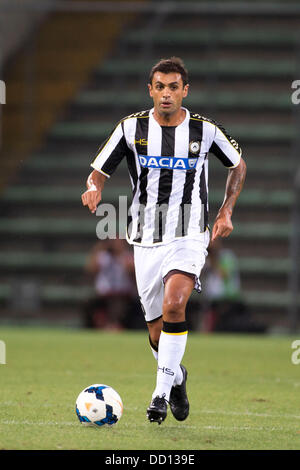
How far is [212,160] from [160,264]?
1006 cm

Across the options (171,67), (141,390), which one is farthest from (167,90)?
(141,390)

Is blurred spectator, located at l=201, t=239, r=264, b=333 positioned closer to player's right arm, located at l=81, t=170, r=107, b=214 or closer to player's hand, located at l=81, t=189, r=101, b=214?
player's right arm, located at l=81, t=170, r=107, b=214

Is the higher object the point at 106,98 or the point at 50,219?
the point at 106,98

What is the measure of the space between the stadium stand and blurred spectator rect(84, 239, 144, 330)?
121 cm

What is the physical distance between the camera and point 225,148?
6328 millimetres

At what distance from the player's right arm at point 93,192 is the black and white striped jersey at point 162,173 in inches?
2.3

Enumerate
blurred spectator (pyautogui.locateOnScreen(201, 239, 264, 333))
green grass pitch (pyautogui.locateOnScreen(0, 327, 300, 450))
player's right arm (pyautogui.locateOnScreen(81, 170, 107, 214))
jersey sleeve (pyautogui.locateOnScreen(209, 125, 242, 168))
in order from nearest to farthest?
green grass pitch (pyautogui.locateOnScreen(0, 327, 300, 450)) → player's right arm (pyautogui.locateOnScreen(81, 170, 107, 214)) → jersey sleeve (pyautogui.locateOnScreen(209, 125, 242, 168)) → blurred spectator (pyautogui.locateOnScreen(201, 239, 264, 333))

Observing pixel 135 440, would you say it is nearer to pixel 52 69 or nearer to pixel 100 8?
pixel 100 8

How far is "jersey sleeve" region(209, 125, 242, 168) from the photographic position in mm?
6312

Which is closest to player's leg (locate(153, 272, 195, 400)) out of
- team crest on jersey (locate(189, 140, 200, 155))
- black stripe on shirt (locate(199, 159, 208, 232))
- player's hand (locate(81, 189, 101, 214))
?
black stripe on shirt (locate(199, 159, 208, 232))

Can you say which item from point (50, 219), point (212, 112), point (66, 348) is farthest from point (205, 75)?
point (66, 348)

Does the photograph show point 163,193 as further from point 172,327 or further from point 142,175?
point 172,327
